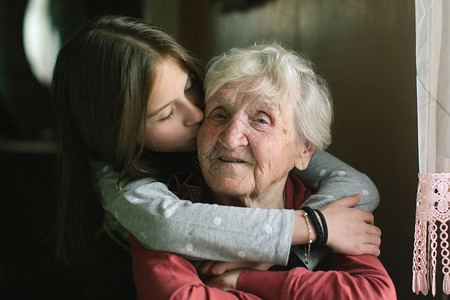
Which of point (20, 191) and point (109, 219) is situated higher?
point (20, 191)

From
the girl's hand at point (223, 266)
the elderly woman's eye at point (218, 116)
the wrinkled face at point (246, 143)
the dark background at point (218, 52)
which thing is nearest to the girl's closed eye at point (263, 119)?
the wrinkled face at point (246, 143)

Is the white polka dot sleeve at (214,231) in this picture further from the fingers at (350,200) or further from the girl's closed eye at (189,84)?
the girl's closed eye at (189,84)

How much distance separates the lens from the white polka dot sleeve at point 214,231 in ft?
3.72

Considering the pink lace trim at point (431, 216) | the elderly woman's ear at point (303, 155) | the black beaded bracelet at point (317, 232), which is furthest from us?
the elderly woman's ear at point (303, 155)

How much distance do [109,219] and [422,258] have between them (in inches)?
53.9

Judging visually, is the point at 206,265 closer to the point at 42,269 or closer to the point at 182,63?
the point at 182,63

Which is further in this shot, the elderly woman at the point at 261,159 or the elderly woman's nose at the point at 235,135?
the elderly woman's nose at the point at 235,135

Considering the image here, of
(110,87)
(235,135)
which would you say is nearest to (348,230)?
(235,135)

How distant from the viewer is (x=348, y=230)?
1249mm

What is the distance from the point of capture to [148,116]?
1333 mm

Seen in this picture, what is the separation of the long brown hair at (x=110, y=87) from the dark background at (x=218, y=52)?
59cm

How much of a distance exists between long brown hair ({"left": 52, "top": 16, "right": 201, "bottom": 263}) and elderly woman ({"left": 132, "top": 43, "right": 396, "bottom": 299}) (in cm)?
21

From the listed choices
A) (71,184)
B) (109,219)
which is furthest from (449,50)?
(109,219)

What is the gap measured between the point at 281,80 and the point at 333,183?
40 centimetres
